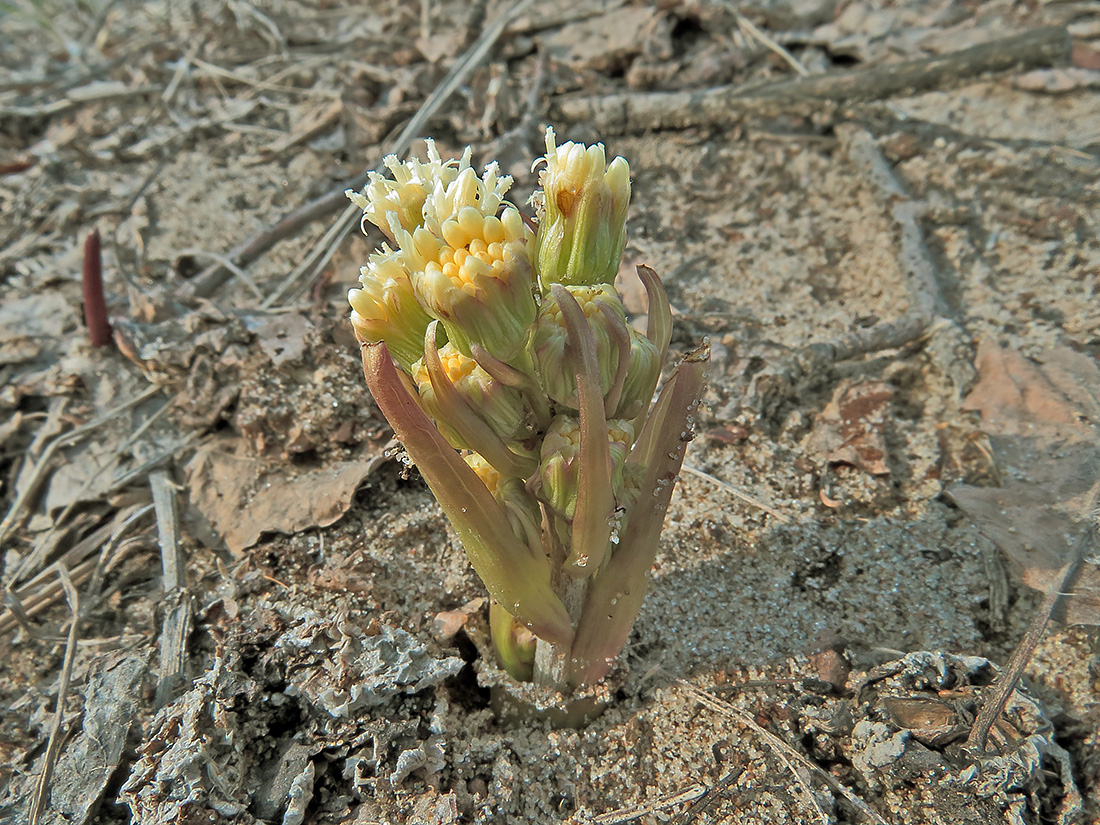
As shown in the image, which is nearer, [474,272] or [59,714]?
[474,272]

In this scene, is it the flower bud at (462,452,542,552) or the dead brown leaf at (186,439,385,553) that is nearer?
the flower bud at (462,452,542,552)

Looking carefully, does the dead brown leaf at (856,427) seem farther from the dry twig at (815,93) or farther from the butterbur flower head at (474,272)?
the dry twig at (815,93)

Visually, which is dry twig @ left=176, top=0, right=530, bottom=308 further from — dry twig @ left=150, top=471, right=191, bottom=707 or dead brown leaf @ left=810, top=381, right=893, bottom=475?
dead brown leaf @ left=810, top=381, right=893, bottom=475

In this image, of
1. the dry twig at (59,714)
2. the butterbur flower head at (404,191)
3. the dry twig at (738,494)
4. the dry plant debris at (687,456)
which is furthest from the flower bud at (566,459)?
the dry twig at (59,714)

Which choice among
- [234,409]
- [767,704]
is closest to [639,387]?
[767,704]

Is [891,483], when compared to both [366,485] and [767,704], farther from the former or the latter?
[366,485]

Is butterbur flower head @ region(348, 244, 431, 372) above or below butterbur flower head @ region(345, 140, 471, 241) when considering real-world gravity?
below

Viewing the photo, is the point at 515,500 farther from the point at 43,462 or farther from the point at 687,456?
the point at 43,462

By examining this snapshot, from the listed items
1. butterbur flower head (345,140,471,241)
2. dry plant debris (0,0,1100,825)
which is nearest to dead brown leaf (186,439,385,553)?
dry plant debris (0,0,1100,825)

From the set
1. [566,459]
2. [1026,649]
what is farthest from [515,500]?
[1026,649]
